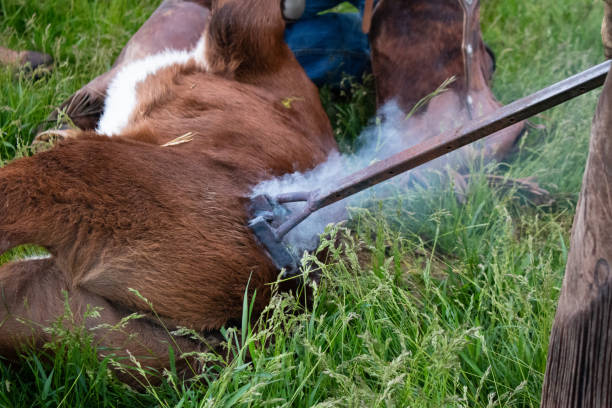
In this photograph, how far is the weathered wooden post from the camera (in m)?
0.93

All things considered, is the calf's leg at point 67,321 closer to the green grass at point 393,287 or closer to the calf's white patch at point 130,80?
the green grass at point 393,287

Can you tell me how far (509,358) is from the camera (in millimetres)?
1605

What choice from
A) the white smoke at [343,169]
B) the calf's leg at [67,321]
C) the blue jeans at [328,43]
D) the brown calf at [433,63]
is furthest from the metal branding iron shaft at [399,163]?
the blue jeans at [328,43]

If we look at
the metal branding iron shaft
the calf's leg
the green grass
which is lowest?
the green grass

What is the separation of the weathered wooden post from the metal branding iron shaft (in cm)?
13

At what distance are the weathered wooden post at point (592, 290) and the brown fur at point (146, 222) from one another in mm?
689

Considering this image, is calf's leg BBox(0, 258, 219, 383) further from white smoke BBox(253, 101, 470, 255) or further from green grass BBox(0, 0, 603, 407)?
white smoke BBox(253, 101, 470, 255)

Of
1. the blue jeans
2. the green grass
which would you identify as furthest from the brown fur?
the blue jeans

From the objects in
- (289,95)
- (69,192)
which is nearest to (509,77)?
(289,95)

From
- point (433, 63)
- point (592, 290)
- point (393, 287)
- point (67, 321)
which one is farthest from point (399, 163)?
point (433, 63)

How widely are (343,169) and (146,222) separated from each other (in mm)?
765

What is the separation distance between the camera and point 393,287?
1.86m

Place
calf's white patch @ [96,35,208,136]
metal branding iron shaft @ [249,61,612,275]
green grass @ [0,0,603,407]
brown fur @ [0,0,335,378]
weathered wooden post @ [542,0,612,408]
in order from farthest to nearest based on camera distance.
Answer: calf's white patch @ [96,35,208,136] → green grass @ [0,0,603,407] → brown fur @ [0,0,335,378] → metal branding iron shaft @ [249,61,612,275] → weathered wooden post @ [542,0,612,408]

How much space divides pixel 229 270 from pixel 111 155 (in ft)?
1.21
